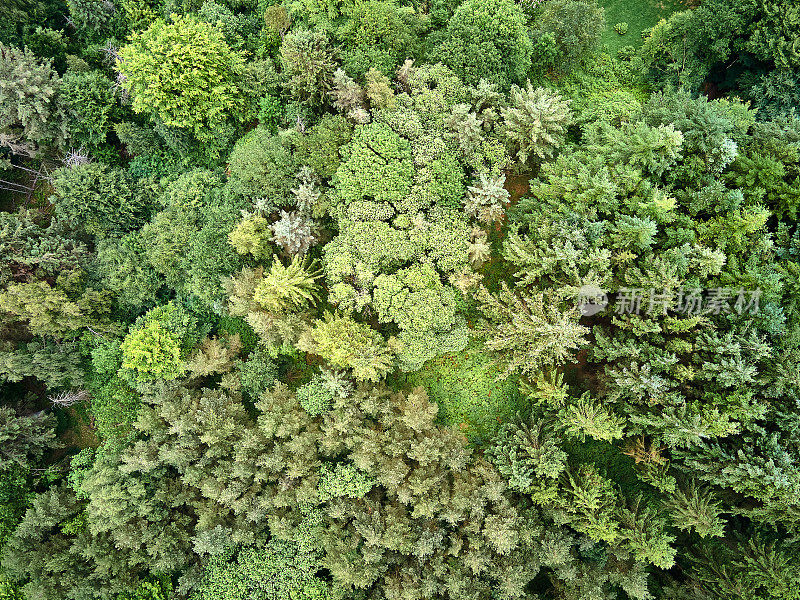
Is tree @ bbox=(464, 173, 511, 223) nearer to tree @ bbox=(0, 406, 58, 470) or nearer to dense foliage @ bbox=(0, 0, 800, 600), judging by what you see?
dense foliage @ bbox=(0, 0, 800, 600)

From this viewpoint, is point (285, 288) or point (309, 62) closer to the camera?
point (285, 288)

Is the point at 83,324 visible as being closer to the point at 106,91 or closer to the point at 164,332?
the point at 164,332

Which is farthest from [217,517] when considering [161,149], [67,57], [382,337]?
[67,57]

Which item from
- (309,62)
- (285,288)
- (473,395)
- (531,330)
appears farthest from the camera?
(473,395)

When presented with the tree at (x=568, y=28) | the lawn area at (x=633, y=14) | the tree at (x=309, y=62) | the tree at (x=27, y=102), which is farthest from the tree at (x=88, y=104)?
the lawn area at (x=633, y=14)

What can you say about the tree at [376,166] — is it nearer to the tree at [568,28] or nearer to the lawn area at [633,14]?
the tree at [568,28]

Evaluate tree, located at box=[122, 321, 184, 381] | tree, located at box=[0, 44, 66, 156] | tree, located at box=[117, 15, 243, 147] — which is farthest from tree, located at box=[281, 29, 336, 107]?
tree, located at box=[122, 321, 184, 381]

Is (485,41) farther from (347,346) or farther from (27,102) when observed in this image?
(27,102)

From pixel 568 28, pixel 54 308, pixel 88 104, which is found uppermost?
pixel 568 28

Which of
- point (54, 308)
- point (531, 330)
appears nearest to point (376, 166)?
point (531, 330)
